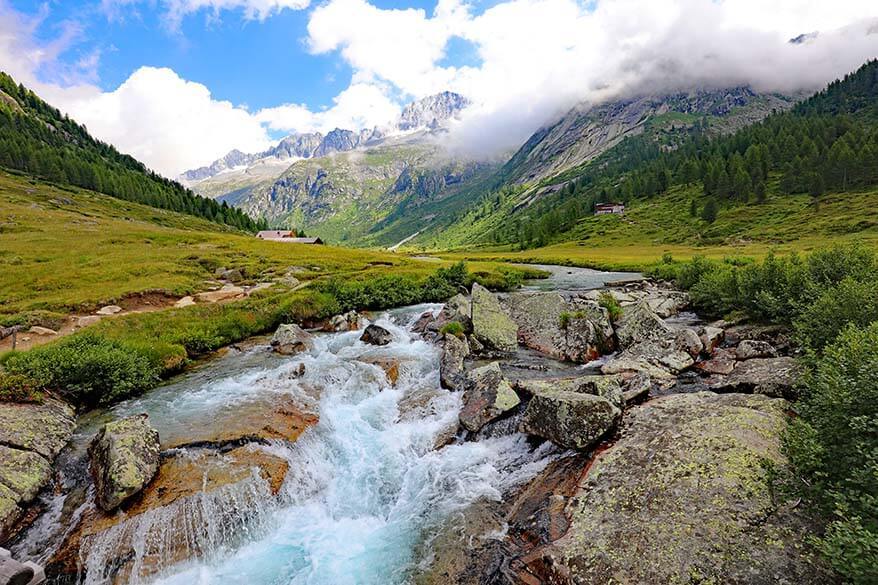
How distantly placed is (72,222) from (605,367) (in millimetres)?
129668

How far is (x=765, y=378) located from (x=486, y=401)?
37.7 feet

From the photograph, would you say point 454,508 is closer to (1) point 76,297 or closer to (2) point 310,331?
(2) point 310,331

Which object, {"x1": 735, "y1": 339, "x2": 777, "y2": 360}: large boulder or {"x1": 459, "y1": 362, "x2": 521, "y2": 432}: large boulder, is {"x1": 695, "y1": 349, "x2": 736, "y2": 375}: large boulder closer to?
{"x1": 735, "y1": 339, "x2": 777, "y2": 360}: large boulder

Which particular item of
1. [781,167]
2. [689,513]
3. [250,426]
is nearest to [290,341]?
[250,426]

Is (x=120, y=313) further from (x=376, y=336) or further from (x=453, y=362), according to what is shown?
(x=453, y=362)

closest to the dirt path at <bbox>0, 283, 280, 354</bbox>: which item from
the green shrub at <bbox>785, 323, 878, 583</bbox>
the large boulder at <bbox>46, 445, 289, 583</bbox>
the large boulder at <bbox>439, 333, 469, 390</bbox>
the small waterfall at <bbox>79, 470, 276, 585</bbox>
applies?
the large boulder at <bbox>46, 445, 289, 583</bbox>

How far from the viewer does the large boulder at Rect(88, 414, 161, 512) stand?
1294cm

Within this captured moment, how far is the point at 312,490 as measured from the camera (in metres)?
15.0

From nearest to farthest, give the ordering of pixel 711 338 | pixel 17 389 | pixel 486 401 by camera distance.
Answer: pixel 486 401, pixel 17 389, pixel 711 338

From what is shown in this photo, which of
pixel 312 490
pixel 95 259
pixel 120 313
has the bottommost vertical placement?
pixel 312 490

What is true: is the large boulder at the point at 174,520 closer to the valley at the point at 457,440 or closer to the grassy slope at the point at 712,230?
the valley at the point at 457,440

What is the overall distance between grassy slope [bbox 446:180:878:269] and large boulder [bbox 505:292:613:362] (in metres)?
59.0

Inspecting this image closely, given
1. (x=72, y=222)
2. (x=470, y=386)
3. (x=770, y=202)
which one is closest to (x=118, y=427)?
(x=470, y=386)

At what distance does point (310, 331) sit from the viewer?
3672 cm
